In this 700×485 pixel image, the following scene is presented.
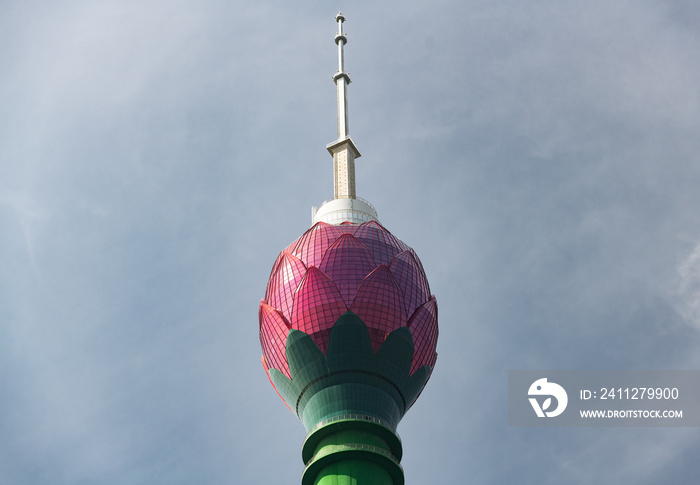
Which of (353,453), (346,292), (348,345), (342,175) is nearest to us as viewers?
(353,453)

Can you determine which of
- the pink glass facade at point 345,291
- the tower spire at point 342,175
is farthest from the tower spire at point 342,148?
the pink glass facade at point 345,291

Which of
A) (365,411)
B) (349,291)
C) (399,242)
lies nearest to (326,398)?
(365,411)

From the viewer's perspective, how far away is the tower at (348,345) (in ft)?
251

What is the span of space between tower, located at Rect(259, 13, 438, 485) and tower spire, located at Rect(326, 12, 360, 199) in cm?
913

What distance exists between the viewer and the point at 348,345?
77.9 metres

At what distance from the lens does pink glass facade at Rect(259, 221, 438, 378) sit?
7881 cm

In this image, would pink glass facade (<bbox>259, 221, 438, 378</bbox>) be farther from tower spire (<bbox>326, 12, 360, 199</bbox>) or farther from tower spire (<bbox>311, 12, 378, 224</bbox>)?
tower spire (<bbox>326, 12, 360, 199</bbox>)

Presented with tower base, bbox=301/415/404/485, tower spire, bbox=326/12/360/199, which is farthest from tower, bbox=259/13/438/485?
tower spire, bbox=326/12/360/199

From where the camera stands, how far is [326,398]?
7775cm

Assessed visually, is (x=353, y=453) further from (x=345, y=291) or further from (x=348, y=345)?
(x=345, y=291)

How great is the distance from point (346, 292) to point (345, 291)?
0.42ft

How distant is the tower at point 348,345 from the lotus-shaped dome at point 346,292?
0.27ft

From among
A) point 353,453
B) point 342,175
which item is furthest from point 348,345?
point 342,175

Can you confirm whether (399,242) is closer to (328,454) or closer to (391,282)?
(391,282)
